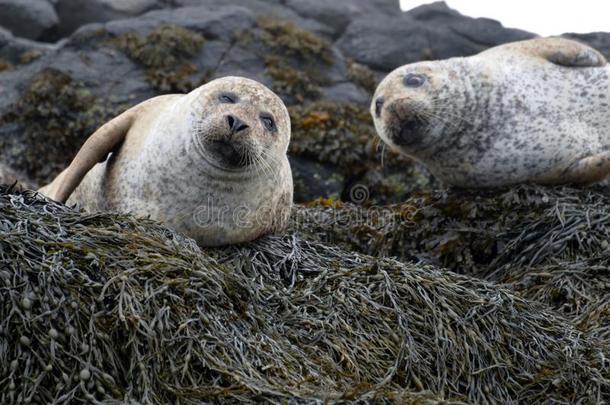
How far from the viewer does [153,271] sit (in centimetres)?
374

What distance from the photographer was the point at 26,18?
10.9 m

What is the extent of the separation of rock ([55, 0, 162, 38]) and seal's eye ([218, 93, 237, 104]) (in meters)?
6.52

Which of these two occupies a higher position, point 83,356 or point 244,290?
point 83,356

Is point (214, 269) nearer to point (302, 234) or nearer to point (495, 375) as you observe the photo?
point (495, 375)

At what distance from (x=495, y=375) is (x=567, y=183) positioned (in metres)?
2.63

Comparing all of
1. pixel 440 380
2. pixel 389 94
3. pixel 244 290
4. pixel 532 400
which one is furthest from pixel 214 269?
pixel 389 94

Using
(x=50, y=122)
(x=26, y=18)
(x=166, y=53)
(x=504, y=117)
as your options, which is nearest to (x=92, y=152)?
(x=504, y=117)

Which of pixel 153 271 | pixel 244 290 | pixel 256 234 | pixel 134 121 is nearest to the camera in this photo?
pixel 153 271

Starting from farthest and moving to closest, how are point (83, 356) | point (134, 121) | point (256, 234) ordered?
point (134, 121), point (256, 234), point (83, 356)

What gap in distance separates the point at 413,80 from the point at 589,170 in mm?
1261

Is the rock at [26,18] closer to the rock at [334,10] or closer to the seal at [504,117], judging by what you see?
the rock at [334,10]

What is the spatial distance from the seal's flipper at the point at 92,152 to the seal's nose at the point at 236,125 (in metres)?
0.92

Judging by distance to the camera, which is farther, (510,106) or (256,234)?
(510,106)

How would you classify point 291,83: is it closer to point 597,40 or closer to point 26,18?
point 597,40
